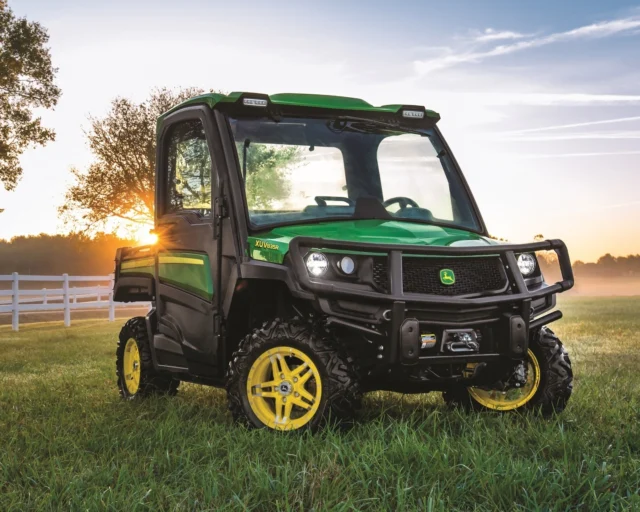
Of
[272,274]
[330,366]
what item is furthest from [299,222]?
[330,366]

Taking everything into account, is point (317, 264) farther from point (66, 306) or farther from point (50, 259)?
point (50, 259)

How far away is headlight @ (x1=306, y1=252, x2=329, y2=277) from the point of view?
17.9 feet

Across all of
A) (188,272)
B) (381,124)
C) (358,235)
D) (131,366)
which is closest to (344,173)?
(381,124)

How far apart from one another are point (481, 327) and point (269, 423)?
1523 millimetres

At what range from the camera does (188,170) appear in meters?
7.02

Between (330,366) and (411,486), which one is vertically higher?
(330,366)

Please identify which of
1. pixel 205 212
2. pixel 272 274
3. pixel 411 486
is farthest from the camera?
pixel 205 212

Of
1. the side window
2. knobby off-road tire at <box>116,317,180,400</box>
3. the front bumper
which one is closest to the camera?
the front bumper

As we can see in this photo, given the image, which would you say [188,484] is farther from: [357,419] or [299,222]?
[299,222]

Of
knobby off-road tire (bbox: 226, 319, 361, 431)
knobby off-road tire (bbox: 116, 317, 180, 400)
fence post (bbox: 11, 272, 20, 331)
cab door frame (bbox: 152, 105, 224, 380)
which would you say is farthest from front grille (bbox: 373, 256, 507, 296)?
fence post (bbox: 11, 272, 20, 331)

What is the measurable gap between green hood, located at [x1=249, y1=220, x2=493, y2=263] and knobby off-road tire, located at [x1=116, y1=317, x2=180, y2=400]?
2.37 m

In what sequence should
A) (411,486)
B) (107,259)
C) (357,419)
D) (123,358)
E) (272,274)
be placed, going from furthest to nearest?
(107,259)
(123,358)
(357,419)
(272,274)
(411,486)

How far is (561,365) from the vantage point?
6398mm

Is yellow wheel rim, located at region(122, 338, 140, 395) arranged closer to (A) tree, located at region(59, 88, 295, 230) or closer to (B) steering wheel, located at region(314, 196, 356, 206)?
(B) steering wheel, located at region(314, 196, 356, 206)
